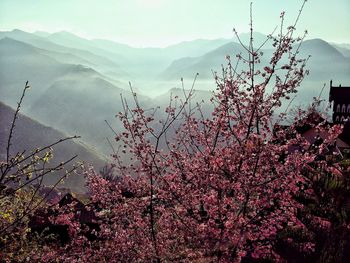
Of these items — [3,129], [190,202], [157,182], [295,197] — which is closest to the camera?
[190,202]

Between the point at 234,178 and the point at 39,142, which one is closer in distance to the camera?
the point at 234,178

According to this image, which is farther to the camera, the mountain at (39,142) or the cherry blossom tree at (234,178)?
the mountain at (39,142)

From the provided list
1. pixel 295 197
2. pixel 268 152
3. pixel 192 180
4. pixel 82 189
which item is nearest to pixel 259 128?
pixel 268 152

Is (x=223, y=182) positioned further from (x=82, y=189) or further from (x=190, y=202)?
(x=82, y=189)

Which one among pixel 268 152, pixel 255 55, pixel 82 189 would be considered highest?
pixel 255 55

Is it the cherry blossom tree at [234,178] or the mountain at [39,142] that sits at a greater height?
the cherry blossom tree at [234,178]

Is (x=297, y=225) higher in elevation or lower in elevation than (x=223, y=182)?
lower

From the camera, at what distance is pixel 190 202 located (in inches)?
396

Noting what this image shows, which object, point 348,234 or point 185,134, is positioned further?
point 185,134

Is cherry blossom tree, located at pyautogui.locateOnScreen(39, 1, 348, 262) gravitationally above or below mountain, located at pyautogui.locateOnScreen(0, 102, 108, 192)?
→ above

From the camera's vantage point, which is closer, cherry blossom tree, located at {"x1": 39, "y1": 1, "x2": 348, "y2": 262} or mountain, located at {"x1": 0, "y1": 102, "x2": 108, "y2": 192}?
cherry blossom tree, located at {"x1": 39, "y1": 1, "x2": 348, "y2": 262}

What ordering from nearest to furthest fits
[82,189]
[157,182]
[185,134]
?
[157,182] < [185,134] < [82,189]

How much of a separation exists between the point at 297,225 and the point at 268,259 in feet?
4.77

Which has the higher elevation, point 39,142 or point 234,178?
point 234,178
